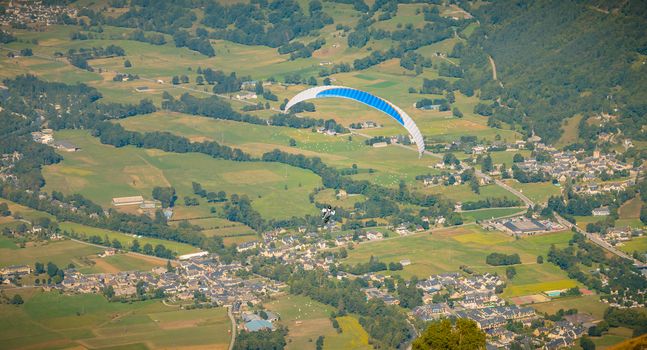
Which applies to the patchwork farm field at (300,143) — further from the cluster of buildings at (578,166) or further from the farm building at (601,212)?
the farm building at (601,212)

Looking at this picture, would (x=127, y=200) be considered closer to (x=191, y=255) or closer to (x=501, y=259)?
(x=191, y=255)

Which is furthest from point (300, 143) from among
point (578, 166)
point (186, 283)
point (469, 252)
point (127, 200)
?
point (186, 283)

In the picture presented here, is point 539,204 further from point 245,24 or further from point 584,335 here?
point 245,24

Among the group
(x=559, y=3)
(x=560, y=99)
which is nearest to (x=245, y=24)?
(x=559, y=3)

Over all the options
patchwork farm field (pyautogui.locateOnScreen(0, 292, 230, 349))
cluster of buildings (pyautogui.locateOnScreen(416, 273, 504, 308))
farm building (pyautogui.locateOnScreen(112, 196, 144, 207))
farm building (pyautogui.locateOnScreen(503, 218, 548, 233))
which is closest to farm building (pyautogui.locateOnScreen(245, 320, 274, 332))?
patchwork farm field (pyautogui.locateOnScreen(0, 292, 230, 349))

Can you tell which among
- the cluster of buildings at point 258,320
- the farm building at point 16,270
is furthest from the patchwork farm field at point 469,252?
the farm building at point 16,270

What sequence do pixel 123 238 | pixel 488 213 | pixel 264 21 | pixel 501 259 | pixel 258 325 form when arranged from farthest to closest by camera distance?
pixel 264 21 → pixel 488 213 → pixel 123 238 → pixel 501 259 → pixel 258 325
